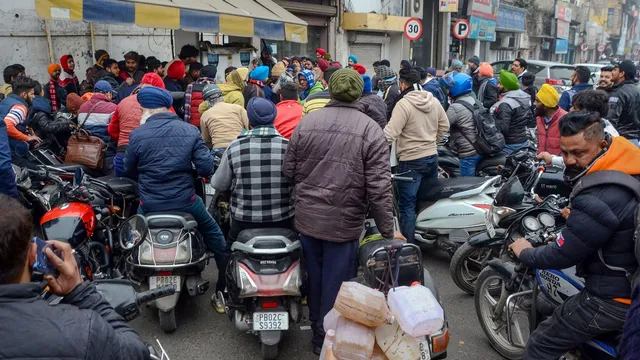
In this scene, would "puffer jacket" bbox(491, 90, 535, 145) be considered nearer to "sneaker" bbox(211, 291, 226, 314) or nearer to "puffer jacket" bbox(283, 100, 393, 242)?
"puffer jacket" bbox(283, 100, 393, 242)

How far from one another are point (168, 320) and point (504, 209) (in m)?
2.76

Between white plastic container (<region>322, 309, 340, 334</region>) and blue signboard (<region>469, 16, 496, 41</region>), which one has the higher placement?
blue signboard (<region>469, 16, 496, 41</region>)

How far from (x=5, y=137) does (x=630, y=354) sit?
15.1 feet

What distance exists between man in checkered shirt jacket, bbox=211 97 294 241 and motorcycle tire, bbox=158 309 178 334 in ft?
2.92

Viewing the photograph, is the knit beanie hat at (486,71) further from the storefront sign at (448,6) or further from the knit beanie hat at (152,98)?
the storefront sign at (448,6)

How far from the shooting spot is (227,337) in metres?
4.07

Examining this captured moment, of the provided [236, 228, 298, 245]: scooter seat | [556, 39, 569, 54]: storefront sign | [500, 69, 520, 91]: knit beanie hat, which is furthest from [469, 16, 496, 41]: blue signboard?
[236, 228, 298, 245]: scooter seat

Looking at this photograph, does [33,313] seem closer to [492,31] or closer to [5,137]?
[5,137]

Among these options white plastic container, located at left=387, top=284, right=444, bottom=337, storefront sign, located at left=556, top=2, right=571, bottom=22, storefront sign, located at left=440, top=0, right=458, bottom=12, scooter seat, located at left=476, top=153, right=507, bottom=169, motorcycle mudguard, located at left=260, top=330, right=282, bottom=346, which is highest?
storefront sign, located at left=556, top=2, right=571, bottom=22

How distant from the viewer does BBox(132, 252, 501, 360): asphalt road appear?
12.6ft

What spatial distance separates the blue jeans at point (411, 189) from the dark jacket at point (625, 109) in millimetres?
2629

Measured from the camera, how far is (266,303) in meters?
3.51

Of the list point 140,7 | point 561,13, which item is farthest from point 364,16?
point 561,13

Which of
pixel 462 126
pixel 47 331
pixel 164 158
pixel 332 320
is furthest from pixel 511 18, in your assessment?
pixel 47 331
